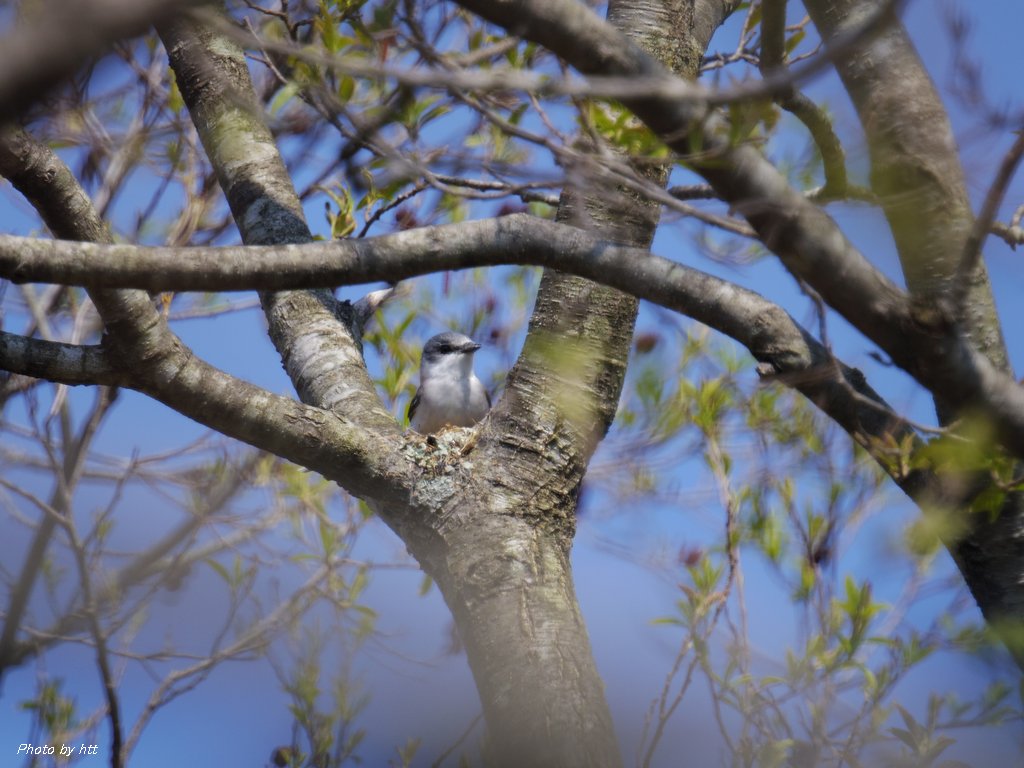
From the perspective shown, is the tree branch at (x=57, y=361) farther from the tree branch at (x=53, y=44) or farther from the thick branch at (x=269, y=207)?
the tree branch at (x=53, y=44)

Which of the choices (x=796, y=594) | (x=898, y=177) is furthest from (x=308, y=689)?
(x=898, y=177)

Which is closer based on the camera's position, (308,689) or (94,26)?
(94,26)

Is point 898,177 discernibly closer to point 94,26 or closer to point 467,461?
point 467,461

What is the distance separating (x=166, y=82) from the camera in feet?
21.2

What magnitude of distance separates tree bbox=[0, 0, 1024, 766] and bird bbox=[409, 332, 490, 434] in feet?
8.83

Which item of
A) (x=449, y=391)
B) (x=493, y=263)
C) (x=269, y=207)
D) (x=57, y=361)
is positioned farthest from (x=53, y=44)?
(x=449, y=391)

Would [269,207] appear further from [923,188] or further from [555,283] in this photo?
[923,188]

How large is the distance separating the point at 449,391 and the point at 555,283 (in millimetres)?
3513

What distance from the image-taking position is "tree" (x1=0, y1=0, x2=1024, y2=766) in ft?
6.69

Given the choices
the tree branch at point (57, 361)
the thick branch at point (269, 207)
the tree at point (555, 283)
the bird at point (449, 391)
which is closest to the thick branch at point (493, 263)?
the tree at point (555, 283)

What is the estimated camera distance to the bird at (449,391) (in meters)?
7.16

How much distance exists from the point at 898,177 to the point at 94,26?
7.45 ft

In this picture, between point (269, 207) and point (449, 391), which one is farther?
point (449, 391)

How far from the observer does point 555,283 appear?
3.80m
